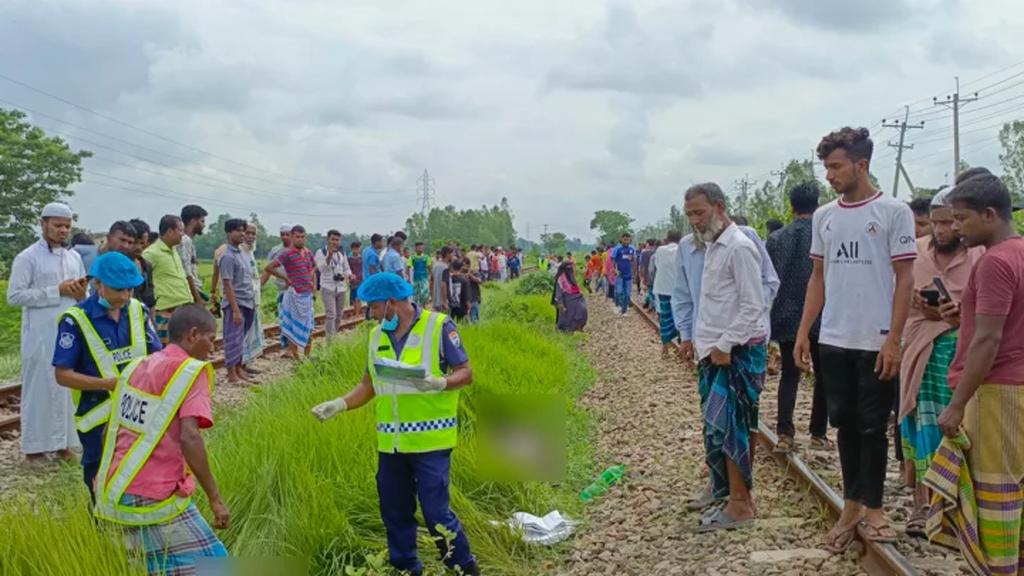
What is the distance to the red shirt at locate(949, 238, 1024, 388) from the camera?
2898mm

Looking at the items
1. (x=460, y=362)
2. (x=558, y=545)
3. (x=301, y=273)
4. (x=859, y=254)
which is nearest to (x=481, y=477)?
(x=558, y=545)

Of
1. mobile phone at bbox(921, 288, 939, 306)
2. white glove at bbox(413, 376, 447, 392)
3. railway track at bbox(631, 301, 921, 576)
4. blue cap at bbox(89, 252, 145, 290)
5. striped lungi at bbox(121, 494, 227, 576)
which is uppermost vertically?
blue cap at bbox(89, 252, 145, 290)

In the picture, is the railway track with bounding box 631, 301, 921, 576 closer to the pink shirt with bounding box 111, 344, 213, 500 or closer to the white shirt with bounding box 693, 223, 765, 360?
the white shirt with bounding box 693, 223, 765, 360

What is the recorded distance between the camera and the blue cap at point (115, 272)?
382 centimetres

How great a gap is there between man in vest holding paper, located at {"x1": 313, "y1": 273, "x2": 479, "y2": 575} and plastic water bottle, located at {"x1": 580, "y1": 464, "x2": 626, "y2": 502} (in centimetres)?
203

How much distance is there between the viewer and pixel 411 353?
3857 millimetres

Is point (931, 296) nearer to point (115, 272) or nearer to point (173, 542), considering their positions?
point (173, 542)

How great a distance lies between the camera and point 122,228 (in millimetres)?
5723

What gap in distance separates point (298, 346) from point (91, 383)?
8.00 meters

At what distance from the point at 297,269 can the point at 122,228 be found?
17.0 feet

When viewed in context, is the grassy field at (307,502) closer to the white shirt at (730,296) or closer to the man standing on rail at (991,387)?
the white shirt at (730,296)

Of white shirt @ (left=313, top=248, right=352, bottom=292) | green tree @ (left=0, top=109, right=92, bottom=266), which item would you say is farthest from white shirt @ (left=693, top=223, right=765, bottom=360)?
green tree @ (left=0, top=109, right=92, bottom=266)

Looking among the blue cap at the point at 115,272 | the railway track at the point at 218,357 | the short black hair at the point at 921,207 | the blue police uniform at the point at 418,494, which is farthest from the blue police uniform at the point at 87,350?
the short black hair at the point at 921,207

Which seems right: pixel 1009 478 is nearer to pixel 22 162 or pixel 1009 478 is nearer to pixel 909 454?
pixel 909 454
